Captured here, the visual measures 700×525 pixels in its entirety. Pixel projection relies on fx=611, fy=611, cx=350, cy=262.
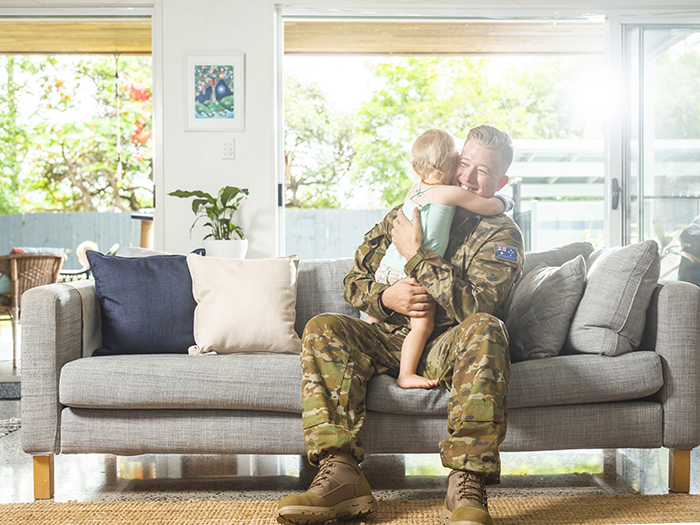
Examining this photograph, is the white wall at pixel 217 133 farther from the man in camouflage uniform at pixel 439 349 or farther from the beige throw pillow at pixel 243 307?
the man in camouflage uniform at pixel 439 349

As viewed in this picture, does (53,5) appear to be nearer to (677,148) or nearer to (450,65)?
(677,148)

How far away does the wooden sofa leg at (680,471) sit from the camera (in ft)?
5.84

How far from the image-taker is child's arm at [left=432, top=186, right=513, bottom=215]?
179 cm

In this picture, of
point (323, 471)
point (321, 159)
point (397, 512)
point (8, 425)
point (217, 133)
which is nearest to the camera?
point (323, 471)

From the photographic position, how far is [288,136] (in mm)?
7082

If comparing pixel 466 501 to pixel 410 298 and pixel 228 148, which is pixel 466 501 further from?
pixel 228 148

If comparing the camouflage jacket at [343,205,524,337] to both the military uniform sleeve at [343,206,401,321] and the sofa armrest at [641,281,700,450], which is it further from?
the sofa armrest at [641,281,700,450]

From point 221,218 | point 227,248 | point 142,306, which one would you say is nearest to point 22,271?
point 221,218

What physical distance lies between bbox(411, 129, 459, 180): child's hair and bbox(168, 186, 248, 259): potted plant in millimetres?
1573

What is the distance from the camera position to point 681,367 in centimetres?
178

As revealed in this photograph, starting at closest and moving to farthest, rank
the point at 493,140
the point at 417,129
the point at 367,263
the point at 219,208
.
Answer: the point at 493,140 < the point at 367,263 < the point at 219,208 < the point at 417,129

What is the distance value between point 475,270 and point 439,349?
25 centimetres

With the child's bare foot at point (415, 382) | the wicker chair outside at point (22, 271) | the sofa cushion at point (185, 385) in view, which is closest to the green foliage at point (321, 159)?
the wicker chair outside at point (22, 271)

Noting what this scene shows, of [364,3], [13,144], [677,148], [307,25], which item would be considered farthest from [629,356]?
[13,144]
